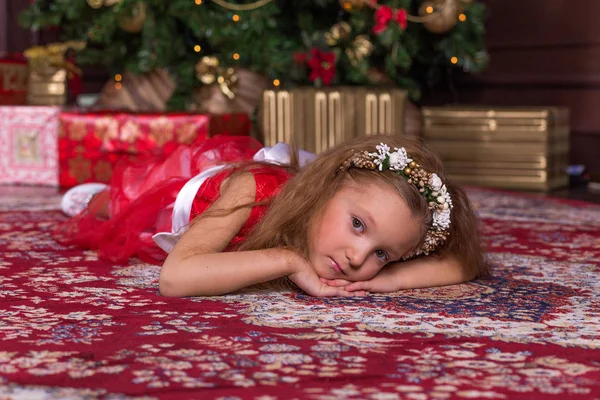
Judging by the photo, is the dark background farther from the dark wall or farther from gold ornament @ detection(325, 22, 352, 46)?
gold ornament @ detection(325, 22, 352, 46)

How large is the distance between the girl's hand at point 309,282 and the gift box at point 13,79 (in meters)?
2.95

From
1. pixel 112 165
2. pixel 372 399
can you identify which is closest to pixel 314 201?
pixel 372 399

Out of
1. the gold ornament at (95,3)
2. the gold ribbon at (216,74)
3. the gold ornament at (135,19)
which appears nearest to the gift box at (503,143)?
the gold ribbon at (216,74)

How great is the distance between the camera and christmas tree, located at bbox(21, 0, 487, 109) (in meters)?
4.34

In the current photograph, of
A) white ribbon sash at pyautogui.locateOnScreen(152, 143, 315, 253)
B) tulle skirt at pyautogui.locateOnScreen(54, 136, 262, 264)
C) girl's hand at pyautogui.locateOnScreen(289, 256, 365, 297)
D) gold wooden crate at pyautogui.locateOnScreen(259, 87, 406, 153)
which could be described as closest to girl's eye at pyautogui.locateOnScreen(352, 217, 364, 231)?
girl's hand at pyautogui.locateOnScreen(289, 256, 365, 297)

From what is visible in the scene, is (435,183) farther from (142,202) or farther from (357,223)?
(142,202)

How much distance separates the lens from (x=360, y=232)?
5.75 feet

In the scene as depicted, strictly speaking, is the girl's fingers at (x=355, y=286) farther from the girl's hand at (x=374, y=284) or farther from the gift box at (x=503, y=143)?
the gift box at (x=503, y=143)

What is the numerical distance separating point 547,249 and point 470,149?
1.93 meters

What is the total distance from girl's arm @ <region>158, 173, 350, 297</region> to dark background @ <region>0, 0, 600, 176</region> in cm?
306

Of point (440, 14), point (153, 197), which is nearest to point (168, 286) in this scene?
point (153, 197)

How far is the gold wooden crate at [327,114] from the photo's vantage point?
4.39 meters

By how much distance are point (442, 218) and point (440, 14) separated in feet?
8.89

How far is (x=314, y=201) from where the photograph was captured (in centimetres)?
187
